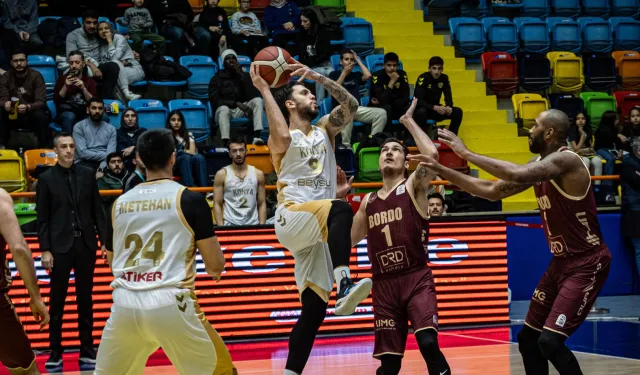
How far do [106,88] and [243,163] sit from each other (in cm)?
397

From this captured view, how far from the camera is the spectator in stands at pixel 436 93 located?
51.7 feet

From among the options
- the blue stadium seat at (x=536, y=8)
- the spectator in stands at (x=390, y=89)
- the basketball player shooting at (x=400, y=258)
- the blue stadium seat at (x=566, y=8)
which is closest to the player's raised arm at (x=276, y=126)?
the basketball player shooting at (x=400, y=258)

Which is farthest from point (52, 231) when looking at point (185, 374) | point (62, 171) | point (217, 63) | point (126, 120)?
point (217, 63)

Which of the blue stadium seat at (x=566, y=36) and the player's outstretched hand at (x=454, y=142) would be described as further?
the blue stadium seat at (x=566, y=36)

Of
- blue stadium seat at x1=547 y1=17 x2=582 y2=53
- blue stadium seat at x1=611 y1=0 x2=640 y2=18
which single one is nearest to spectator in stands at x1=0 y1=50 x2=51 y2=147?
blue stadium seat at x1=547 y1=17 x2=582 y2=53

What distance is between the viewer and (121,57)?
14.9m

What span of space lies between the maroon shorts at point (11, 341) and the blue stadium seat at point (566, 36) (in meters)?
14.7

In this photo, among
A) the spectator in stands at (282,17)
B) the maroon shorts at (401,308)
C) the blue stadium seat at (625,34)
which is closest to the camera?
the maroon shorts at (401,308)

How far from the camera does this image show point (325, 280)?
23.1 feet

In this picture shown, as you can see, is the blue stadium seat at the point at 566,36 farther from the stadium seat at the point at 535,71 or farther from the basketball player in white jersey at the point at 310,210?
the basketball player in white jersey at the point at 310,210

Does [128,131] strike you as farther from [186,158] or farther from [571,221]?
[571,221]

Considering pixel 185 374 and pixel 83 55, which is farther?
pixel 83 55

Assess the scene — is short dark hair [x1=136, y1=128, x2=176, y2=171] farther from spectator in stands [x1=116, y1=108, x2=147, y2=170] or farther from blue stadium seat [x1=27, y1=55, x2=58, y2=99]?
blue stadium seat [x1=27, y1=55, x2=58, y2=99]

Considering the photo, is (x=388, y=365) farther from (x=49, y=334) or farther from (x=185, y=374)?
(x=49, y=334)
